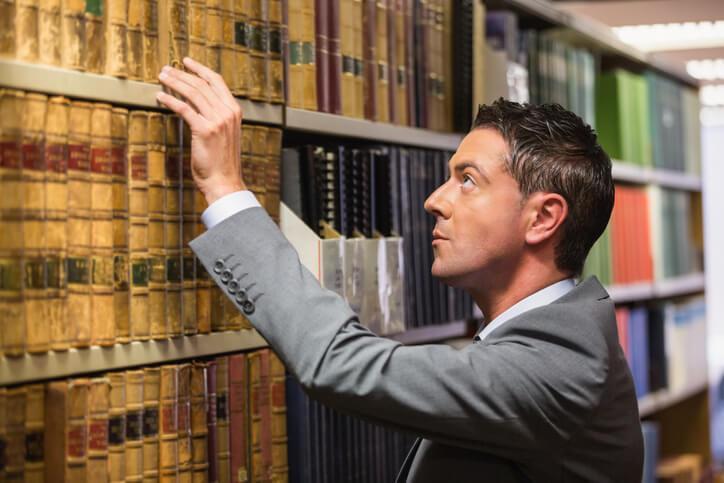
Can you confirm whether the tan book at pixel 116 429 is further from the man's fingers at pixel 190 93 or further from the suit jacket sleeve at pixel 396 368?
the man's fingers at pixel 190 93

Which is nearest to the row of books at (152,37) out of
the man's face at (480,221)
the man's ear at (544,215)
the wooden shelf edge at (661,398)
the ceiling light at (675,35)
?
the man's face at (480,221)

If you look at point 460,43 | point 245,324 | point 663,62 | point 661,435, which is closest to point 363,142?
point 460,43

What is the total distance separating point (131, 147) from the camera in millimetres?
1415

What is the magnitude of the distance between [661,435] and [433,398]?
2.90 meters

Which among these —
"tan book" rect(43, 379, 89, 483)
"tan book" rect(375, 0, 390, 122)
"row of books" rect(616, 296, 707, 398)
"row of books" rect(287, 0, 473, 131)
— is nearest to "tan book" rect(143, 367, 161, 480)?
"tan book" rect(43, 379, 89, 483)

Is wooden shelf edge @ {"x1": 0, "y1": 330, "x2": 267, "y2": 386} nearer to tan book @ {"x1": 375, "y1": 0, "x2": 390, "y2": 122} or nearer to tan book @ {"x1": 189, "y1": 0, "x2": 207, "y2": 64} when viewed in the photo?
tan book @ {"x1": 189, "y1": 0, "x2": 207, "y2": 64}

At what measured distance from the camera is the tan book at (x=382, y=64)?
1967mm

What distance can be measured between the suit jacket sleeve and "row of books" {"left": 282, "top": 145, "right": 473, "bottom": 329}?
1.29 feet

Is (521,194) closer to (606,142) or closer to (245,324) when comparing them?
(245,324)

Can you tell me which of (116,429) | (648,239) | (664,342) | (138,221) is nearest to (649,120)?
Result: (648,239)

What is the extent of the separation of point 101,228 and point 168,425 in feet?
1.01

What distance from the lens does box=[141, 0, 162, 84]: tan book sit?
56.5 inches

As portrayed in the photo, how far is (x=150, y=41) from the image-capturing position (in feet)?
4.74

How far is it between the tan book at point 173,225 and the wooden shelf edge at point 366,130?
28cm
